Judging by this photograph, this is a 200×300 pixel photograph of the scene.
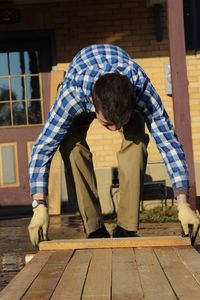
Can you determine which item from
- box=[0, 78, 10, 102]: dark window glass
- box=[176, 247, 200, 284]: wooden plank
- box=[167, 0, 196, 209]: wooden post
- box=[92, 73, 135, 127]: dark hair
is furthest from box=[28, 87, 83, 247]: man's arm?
box=[0, 78, 10, 102]: dark window glass

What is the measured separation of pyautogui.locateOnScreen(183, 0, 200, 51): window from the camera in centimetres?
878

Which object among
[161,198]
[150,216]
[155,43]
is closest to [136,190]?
[150,216]

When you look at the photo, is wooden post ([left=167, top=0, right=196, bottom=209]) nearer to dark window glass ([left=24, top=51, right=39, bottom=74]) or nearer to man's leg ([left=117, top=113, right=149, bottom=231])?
man's leg ([left=117, top=113, right=149, bottom=231])

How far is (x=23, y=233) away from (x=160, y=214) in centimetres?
179

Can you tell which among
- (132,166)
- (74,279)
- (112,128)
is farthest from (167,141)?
(74,279)

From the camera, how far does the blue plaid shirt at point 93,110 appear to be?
383cm

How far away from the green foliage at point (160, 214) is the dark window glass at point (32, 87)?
240 cm

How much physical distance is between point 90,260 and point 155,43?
19.8 ft

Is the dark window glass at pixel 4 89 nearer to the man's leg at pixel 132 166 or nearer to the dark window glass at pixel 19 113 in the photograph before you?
the dark window glass at pixel 19 113

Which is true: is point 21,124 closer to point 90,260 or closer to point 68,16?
point 68,16

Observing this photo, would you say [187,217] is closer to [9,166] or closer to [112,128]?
[112,128]

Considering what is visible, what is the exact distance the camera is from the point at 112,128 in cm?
341

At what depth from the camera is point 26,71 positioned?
Result: 920cm

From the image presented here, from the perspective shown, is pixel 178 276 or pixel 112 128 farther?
pixel 112 128
